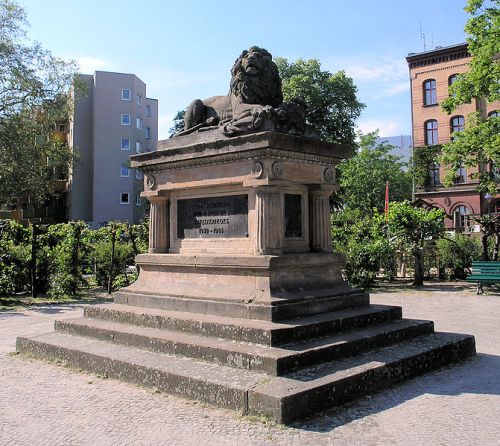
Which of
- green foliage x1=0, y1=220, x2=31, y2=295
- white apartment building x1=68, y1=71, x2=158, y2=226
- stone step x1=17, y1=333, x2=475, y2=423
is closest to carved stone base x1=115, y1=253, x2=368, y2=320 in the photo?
stone step x1=17, y1=333, x2=475, y2=423

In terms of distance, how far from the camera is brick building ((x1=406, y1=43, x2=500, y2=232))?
4456cm

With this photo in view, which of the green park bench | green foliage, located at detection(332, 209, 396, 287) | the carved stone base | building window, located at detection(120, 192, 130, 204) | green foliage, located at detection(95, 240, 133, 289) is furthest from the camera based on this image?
building window, located at detection(120, 192, 130, 204)

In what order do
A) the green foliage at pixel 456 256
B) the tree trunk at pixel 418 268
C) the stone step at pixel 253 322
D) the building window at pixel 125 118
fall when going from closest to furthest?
the stone step at pixel 253 322 → the tree trunk at pixel 418 268 → the green foliage at pixel 456 256 → the building window at pixel 125 118

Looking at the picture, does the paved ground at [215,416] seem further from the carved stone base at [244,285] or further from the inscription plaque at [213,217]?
the inscription plaque at [213,217]

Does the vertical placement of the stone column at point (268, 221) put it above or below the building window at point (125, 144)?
below

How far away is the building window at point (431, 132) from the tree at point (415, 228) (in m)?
29.7

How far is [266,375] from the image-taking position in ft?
17.7

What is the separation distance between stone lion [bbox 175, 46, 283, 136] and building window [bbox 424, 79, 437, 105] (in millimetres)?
43052

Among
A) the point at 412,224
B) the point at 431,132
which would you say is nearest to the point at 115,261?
the point at 412,224

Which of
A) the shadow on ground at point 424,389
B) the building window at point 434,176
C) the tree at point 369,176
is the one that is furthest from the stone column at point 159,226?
the tree at point 369,176

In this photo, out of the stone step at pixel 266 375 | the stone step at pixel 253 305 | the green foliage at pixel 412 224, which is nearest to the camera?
the stone step at pixel 266 375

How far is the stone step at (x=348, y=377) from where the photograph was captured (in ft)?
15.6

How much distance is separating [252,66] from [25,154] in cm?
2659

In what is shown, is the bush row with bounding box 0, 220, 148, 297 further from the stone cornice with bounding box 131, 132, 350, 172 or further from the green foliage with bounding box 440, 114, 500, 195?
the green foliage with bounding box 440, 114, 500, 195
